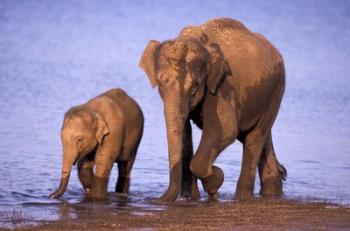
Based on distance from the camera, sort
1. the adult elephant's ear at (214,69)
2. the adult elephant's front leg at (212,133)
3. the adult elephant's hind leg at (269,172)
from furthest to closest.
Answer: the adult elephant's hind leg at (269,172) < the adult elephant's front leg at (212,133) < the adult elephant's ear at (214,69)

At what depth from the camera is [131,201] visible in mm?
15344

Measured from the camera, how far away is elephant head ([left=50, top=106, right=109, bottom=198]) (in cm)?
1518

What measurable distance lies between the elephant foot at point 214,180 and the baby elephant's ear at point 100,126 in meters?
1.35

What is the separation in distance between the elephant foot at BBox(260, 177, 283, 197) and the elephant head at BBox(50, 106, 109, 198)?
2674 mm

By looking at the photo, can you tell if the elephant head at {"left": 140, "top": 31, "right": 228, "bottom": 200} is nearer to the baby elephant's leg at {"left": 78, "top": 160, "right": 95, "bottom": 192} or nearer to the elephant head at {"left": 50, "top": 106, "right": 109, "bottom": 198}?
the elephant head at {"left": 50, "top": 106, "right": 109, "bottom": 198}

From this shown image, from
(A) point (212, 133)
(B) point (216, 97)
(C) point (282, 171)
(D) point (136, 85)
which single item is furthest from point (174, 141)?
(D) point (136, 85)

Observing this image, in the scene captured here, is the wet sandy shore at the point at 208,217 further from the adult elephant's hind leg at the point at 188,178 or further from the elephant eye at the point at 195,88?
the elephant eye at the point at 195,88

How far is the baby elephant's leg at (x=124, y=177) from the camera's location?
16719 millimetres

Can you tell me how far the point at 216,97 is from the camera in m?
15.2

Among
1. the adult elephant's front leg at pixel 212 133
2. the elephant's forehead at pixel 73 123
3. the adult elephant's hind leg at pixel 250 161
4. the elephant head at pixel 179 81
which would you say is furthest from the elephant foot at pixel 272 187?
the elephant's forehead at pixel 73 123

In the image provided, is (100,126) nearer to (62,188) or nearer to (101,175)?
(101,175)

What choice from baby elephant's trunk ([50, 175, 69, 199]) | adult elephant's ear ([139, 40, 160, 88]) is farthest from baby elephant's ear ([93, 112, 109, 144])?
adult elephant's ear ([139, 40, 160, 88])

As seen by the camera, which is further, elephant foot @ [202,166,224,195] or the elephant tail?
the elephant tail

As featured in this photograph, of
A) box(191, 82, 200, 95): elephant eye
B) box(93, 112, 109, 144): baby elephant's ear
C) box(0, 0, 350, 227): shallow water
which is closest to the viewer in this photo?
box(191, 82, 200, 95): elephant eye
